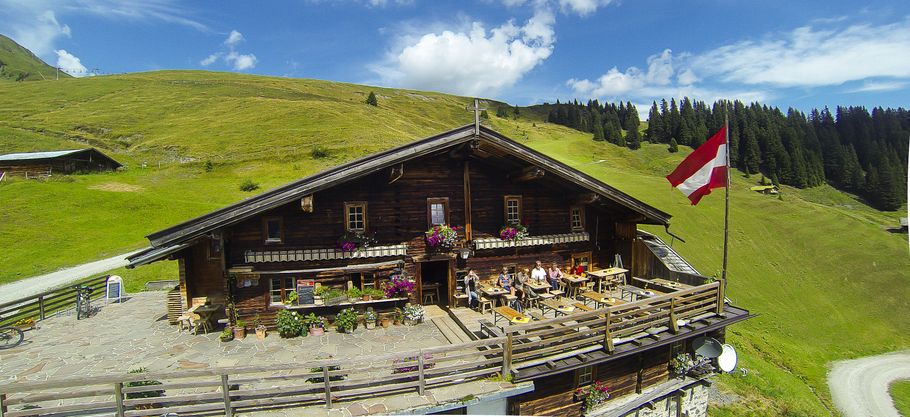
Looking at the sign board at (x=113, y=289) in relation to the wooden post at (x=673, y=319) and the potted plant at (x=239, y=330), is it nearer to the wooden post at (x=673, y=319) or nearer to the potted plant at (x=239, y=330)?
the potted plant at (x=239, y=330)

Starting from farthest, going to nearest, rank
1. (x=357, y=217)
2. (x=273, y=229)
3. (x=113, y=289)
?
1. (x=113, y=289)
2. (x=357, y=217)
3. (x=273, y=229)

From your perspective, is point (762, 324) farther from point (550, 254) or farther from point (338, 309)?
point (338, 309)

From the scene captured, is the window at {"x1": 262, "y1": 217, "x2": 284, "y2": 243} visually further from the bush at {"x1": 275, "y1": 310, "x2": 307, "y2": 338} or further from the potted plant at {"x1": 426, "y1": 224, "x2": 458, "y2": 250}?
the potted plant at {"x1": 426, "y1": 224, "x2": 458, "y2": 250}

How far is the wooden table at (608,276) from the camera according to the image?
1647 centimetres

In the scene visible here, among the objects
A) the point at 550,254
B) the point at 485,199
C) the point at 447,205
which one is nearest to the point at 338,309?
the point at 447,205

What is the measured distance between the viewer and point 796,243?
154 feet

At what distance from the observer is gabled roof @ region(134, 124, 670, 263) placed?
11758 mm

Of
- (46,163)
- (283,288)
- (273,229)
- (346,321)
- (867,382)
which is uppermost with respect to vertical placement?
(46,163)

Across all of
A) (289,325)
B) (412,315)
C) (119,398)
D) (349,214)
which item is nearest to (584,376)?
(412,315)

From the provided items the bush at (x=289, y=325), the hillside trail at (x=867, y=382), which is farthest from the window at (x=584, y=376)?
the hillside trail at (x=867, y=382)

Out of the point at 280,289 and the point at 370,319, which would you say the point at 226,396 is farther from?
the point at 370,319

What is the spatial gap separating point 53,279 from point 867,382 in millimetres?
53294

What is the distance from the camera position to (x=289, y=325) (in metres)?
13.2

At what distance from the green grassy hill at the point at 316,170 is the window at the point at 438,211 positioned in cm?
1370
